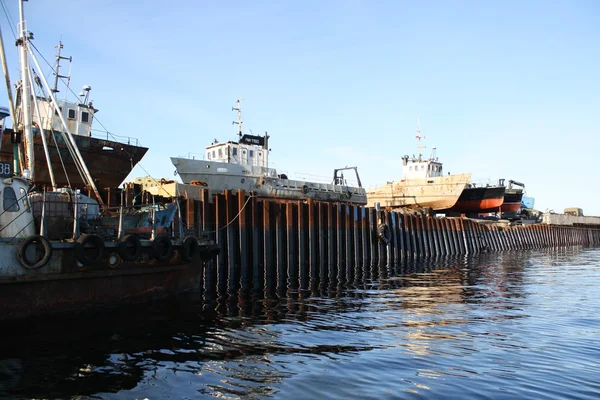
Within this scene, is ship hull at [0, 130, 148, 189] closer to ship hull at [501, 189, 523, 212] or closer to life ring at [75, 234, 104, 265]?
life ring at [75, 234, 104, 265]

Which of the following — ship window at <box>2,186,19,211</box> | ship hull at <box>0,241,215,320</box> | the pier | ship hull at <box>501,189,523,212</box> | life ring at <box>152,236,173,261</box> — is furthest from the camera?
ship hull at <box>501,189,523,212</box>

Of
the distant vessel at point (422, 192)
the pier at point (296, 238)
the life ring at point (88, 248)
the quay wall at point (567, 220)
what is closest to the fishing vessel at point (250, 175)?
the pier at point (296, 238)

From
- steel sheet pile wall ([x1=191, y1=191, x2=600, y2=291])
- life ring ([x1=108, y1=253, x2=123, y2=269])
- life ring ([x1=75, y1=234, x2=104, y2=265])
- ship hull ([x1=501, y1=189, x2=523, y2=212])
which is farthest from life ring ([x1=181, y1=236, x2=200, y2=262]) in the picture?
ship hull ([x1=501, y1=189, x2=523, y2=212])

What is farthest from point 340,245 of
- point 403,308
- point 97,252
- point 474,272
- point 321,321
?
point 97,252

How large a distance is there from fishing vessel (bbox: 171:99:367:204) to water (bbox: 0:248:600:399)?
1268 cm

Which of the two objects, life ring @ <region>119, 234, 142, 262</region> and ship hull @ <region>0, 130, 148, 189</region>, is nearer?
life ring @ <region>119, 234, 142, 262</region>

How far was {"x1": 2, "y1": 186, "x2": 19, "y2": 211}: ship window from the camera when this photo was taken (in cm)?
1127

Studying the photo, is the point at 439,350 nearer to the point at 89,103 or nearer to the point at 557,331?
the point at 557,331

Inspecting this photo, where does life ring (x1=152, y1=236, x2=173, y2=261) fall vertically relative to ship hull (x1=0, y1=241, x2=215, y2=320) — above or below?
above

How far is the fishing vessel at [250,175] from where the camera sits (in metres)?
26.7

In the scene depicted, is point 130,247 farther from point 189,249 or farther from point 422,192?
point 422,192

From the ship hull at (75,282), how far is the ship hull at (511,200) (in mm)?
50572

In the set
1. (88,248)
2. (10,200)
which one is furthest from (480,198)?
(10,200)

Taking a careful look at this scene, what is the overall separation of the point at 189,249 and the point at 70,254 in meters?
3.58
